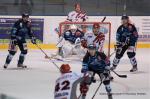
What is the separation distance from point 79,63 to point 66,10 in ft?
10.4

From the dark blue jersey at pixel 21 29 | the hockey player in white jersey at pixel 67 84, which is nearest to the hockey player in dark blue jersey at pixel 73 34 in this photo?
the dark blue jersey at pixel 21 29

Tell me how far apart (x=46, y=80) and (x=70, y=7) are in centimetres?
495

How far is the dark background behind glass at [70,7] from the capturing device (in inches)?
Result: 517

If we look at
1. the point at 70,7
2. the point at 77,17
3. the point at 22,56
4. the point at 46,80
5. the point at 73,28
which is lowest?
the point at 46,80

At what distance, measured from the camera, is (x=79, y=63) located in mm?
10414

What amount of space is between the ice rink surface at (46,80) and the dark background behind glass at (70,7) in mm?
1964

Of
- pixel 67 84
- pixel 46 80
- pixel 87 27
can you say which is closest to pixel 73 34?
pixel 87 27

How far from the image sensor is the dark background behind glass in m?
13.1

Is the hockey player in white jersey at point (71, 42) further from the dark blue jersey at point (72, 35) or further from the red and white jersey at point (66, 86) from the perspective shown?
the red and white jersey at point (66, 86)

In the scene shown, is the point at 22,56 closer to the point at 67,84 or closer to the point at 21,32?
the point at 21,32

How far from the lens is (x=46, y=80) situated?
8.83 m

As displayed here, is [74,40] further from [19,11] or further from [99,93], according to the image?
[99,93]

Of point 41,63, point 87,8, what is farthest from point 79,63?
point 87,8

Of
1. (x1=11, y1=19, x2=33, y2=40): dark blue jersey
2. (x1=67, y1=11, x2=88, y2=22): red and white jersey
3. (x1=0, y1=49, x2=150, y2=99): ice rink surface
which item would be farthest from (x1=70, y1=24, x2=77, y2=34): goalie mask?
(x1=11, y1=19, x2=33, y2=40): dark blue jersey
